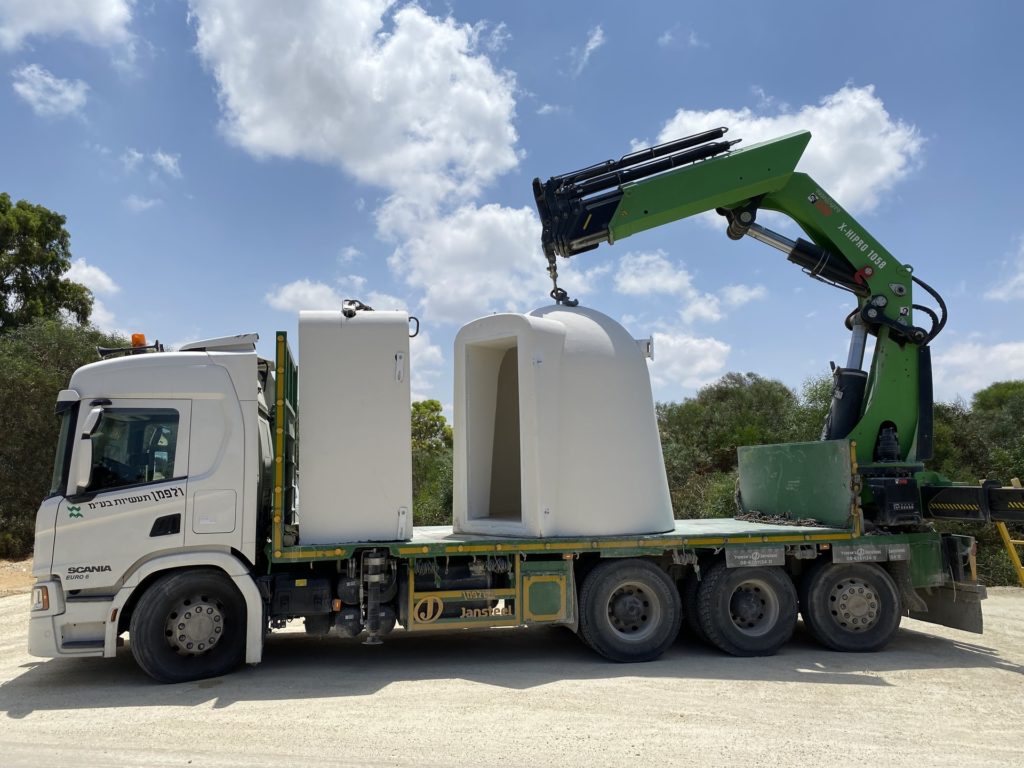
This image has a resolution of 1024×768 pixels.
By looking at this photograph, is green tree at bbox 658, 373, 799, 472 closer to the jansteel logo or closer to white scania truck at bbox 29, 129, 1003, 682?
white scania truck at bbox 29, 129, 1003, 682

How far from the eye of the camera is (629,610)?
322 inches

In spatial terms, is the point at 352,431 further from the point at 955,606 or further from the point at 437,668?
the point at 955,606

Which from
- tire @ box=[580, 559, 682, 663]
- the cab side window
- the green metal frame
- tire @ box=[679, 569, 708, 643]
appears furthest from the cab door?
the green metal frame

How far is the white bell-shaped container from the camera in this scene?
8.32 m

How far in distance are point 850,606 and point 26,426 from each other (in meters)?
20.1

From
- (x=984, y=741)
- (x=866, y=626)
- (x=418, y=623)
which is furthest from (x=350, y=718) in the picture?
(x=866, y=626)

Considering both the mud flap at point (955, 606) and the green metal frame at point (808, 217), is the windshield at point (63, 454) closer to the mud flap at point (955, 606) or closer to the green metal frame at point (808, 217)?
the green metal frame at point (808, 217)

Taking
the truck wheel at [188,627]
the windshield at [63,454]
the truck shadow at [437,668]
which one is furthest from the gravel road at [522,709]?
the windshield at [63,454]

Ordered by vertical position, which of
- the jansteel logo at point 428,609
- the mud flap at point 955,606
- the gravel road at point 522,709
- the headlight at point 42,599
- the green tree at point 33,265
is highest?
the green tree at point 33,265

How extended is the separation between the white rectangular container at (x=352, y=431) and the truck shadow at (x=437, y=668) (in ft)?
4.61

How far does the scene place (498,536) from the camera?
28.1ft

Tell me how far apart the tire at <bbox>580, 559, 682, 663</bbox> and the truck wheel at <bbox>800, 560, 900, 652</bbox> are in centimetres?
174

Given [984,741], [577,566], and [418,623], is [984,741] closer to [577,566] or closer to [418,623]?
[577,566]

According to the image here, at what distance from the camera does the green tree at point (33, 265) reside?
25312mm
